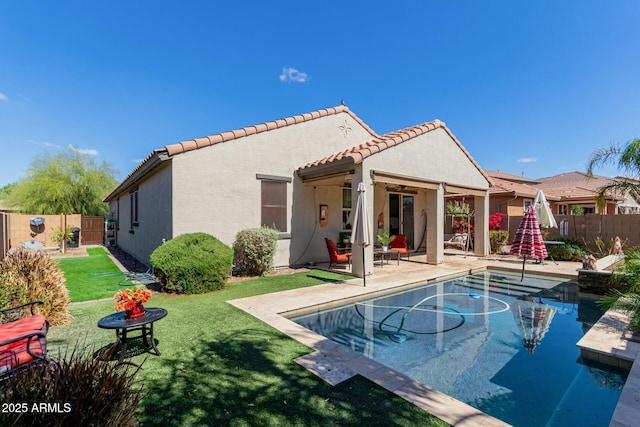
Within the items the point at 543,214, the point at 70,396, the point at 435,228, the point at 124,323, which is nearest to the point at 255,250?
the point at 124,323

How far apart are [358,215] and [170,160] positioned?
19.7 ft

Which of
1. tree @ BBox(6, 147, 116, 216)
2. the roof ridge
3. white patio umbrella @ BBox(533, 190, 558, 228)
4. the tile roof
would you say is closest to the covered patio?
the roof ridge

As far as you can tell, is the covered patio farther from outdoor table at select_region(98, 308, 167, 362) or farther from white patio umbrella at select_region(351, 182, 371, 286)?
outdoor table at select_region(98, 308, 167, 362)

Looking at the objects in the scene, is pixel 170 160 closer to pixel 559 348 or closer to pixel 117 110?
pixel 559 348

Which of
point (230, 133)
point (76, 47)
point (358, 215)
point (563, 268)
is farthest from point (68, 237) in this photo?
point (563, 268)

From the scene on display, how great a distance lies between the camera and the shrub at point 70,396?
1545 millimetres

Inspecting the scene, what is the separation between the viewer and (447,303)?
7461 millimetres

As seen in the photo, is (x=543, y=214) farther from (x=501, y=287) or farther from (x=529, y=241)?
(x=501, y=287)

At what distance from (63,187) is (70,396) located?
105 feet

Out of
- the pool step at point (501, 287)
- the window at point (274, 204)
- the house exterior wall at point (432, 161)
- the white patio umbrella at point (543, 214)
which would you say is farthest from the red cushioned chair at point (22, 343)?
the white patio umbrella at point (543, 214)

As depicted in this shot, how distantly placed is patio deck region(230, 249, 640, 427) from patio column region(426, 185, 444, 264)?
228 cm

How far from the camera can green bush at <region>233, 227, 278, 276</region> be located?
9.45 metres

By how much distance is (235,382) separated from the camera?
3.49 meters

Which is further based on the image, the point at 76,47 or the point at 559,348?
the point at 76,47
